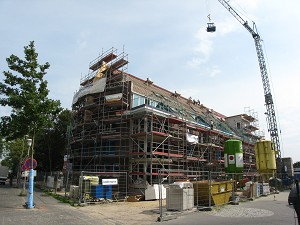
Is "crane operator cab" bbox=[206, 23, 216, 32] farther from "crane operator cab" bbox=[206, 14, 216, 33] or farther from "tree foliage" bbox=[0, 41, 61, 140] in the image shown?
"tree foliage" bbox=[0, 41, 61, 140]

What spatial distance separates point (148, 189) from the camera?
21.0 meters

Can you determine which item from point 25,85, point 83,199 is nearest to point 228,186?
point 83,199

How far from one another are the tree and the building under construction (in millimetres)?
8000

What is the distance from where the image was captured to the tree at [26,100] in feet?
61.4

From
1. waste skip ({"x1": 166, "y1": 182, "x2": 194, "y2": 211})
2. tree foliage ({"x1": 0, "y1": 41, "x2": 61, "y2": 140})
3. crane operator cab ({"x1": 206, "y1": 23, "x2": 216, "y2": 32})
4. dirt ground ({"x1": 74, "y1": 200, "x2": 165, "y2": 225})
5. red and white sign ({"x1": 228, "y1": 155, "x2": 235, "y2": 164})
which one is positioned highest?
crane operator cab ({"x1": 206, "y1": 23, "x2": 216, "y2": 32})

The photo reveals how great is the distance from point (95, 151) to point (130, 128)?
4.08 metres

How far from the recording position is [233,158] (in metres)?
24.2

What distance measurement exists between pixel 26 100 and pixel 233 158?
1659cm

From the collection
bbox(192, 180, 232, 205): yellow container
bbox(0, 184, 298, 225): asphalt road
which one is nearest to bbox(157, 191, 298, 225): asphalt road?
bbox(0, 184, 298, 225): asphalt road

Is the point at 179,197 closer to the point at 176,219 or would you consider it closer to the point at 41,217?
the point at 176,219

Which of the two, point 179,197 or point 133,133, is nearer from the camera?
point 179,197

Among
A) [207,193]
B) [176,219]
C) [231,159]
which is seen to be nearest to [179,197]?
[176,219]

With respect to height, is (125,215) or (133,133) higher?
(133,133)

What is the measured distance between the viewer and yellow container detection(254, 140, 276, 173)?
30.7 meters
